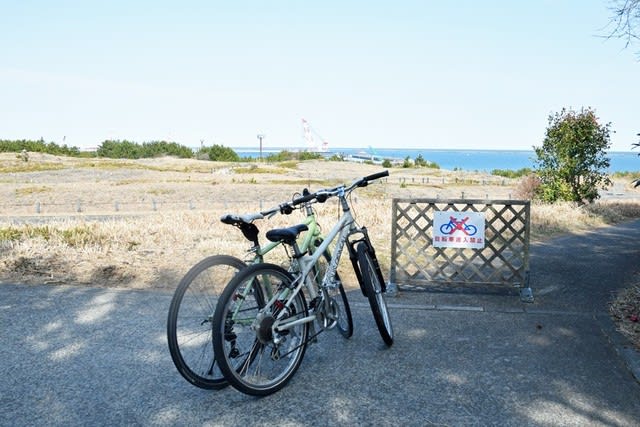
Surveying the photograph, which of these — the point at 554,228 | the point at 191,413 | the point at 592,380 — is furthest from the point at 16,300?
the point at 554,228

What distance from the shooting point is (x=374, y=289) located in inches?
187

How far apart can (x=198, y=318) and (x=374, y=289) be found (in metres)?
1.50

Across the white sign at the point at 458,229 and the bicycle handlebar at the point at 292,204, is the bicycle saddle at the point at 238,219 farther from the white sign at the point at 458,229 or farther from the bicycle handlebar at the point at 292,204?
the white sign at the point at 458,229

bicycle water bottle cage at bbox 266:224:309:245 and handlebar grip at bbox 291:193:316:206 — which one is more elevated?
handlebar grip at bbox 291:193:316:206

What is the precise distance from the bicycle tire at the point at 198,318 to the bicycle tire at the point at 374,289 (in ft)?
3.70

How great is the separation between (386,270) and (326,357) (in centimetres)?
Result: 367

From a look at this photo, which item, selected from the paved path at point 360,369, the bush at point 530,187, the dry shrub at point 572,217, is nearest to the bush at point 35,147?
the bush at point 530,187

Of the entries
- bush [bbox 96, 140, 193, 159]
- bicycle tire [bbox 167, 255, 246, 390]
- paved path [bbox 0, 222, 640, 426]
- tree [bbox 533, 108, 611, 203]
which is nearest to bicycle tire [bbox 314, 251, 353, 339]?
paved path [bbox 0, 222, 640, 426]

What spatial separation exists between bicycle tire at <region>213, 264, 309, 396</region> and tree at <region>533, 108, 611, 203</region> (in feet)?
50.7

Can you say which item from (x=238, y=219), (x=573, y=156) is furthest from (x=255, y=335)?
(x=573, y=156)

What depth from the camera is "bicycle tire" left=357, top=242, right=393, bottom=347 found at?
182 inches

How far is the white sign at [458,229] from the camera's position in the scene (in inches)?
266

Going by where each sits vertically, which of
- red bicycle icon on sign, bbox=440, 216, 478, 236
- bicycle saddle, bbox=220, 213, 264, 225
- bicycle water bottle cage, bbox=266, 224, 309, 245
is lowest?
red bicycle icon on sign, bbox=440, 216, 478, 236

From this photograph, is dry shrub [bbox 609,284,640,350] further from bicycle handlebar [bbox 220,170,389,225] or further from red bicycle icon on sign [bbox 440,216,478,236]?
bicycle handlebar [bbox 220,170,389,225]
